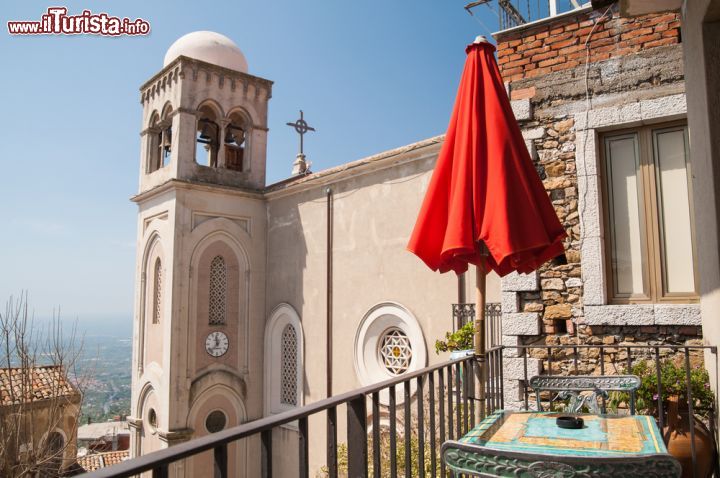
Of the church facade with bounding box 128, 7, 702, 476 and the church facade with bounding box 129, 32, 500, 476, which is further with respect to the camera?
the church facade with bounding box 129, 32, 500, 476

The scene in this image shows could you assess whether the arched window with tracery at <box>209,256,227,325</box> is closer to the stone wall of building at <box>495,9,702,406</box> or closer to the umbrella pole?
the stone wall of building at <box>495,9,702,406</box>

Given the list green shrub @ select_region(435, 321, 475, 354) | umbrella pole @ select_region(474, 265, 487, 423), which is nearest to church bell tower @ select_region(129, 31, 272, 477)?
green shrub @ select_region(435, 321, 475, 354)

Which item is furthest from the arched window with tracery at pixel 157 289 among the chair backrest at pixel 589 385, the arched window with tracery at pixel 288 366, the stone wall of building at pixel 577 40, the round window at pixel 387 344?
the chair backrest at pixel 589 385

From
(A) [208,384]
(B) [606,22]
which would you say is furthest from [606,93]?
(A) [208,384]

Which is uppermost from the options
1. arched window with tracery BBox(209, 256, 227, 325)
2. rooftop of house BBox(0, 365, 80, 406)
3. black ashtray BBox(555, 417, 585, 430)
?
arched window with tracery BBox(209, 256, 227, 325)

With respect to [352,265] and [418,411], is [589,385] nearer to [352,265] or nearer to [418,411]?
[418,411]

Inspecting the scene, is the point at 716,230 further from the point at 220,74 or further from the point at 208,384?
the point at 220,74

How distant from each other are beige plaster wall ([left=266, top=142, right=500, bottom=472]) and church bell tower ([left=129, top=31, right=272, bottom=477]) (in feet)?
3.39

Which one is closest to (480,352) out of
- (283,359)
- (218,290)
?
(283,359)

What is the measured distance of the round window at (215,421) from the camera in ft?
43.5

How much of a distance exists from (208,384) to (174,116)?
22.6ft

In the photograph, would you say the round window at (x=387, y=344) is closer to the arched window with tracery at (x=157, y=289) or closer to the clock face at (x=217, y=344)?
the clock face at (x=217, y=344)

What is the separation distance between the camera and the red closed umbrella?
340cm

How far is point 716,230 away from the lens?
3.48 metres
